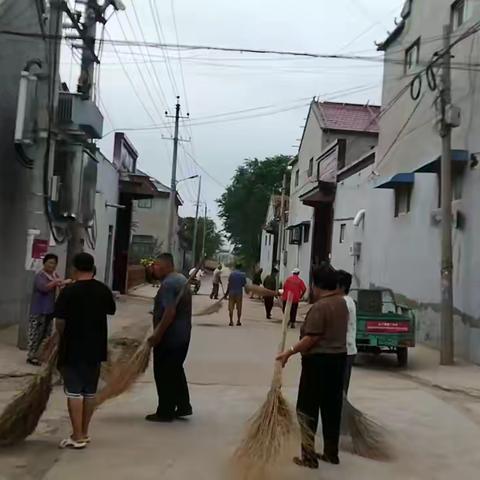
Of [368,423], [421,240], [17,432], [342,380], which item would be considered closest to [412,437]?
[368,423]

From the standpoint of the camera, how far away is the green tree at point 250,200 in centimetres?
7512

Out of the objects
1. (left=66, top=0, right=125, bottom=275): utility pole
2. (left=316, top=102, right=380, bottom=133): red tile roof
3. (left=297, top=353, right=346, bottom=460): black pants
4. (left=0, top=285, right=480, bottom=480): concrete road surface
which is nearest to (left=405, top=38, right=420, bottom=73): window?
(left=66, top=0, right=125, bottom=275): utility pole

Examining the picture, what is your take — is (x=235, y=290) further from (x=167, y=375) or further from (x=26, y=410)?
(x=26, y=410)

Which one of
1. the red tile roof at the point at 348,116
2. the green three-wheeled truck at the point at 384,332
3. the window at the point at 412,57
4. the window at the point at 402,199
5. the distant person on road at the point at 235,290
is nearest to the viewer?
the green three-wheeled truck at the point at 384,332

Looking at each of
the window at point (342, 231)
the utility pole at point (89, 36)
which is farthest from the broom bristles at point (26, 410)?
the window at point (342, 231)

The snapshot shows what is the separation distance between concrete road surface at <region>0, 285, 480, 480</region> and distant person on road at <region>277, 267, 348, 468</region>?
0.56ft

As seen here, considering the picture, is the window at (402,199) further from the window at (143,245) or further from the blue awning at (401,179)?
the window at (143,245)

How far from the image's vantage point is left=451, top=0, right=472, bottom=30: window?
15.1m

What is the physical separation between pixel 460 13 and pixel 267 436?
13.1 metres

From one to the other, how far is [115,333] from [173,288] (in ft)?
28.4

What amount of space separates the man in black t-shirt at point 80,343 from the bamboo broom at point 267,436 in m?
1.39

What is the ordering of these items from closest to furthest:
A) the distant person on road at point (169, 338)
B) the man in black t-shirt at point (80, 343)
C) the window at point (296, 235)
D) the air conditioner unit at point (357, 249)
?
the man in black t-shirt at point (80, 343)
the distant person on road at point (169, 338)
the air conditioner unit at point (357, 249)
the window at point (296, 235)

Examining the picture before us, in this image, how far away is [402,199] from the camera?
1920 cm

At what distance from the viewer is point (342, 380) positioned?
5863 mm
